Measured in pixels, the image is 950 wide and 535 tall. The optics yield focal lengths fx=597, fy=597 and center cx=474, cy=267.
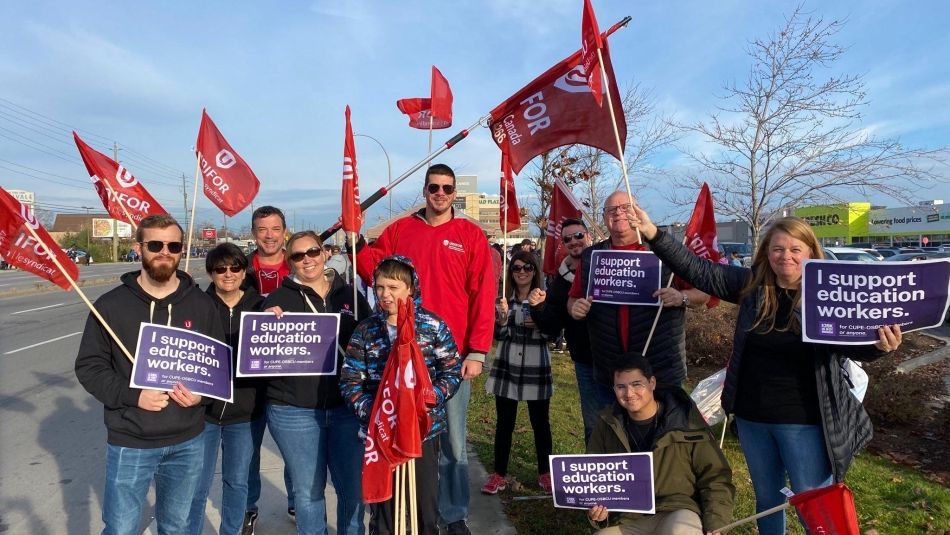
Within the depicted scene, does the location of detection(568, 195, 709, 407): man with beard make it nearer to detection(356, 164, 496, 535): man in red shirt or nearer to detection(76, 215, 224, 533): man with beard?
detection(356, 164, 496, 535): man in red shirt

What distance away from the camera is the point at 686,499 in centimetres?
318

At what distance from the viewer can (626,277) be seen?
3.74 m

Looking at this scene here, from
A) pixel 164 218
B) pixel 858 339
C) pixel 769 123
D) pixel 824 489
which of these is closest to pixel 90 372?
pixel 164 218

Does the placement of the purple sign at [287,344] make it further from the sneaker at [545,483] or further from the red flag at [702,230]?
the red flag at [702,230]

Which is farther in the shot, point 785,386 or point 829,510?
point 785,386

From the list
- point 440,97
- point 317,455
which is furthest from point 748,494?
point 440,97

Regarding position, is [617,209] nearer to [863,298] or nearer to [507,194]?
[863,298]

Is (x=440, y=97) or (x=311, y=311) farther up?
(x=440, y=97)

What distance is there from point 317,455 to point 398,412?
0.75 metres

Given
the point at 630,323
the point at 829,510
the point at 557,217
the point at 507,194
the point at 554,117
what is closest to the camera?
the point at 829,510

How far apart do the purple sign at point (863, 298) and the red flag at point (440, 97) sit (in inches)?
191

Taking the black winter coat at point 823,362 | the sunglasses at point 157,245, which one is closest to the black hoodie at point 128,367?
the sunglasses at point 157,245

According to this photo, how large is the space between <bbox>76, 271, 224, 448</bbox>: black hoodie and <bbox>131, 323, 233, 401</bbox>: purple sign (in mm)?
79

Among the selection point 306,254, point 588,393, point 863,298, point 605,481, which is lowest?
point 605,481
